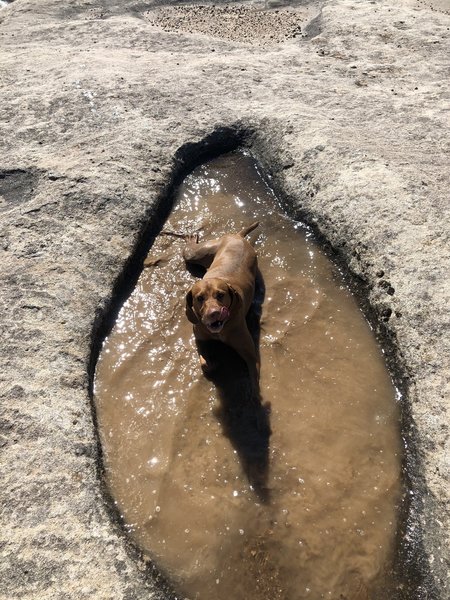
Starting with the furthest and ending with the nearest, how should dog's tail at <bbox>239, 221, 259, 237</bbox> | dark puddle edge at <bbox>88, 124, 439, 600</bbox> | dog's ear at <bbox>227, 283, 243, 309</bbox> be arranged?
dog's tail at <bbox>239, 221, 259, 237</bbox> → dog's ear at <bbox>227, 283, 243, 309</bbox> → dark puddle edge at <bbox>88, 124, 439, 600</bbox>

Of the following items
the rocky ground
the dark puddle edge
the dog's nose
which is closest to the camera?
the dark puddle edge

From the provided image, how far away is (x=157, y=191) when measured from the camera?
6.84 meters

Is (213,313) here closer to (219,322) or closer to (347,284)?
(219,322)

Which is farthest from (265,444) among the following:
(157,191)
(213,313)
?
(157,191)

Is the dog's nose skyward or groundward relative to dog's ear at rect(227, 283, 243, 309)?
skyward

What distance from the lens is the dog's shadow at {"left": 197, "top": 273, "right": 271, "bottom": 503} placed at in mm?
4426

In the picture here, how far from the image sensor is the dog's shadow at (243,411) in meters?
4.43

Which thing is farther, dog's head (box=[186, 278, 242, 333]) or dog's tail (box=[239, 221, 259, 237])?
dog's tail (box=[239, 221, 259, 237])

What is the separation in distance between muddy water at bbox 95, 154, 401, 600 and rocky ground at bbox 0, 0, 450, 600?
227 millimetres

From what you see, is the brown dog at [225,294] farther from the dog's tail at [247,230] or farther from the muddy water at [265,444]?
the muddy water at [265,444]

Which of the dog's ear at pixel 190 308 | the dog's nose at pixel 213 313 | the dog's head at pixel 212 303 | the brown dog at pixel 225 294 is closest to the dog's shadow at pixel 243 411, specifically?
the brown dog at pixel 225 294

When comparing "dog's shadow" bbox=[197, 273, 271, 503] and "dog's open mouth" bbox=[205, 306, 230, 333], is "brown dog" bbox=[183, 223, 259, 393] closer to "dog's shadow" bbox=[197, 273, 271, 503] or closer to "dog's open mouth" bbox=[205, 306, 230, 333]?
"dog's open mouth" bbox=[205, 306, 230, 333]

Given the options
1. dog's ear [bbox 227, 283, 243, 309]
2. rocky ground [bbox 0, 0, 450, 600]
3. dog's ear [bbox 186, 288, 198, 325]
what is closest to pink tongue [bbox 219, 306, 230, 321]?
dog's ear [bbox 227, 283, 243, 309]

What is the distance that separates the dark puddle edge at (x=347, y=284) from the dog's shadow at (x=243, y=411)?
1044mm
